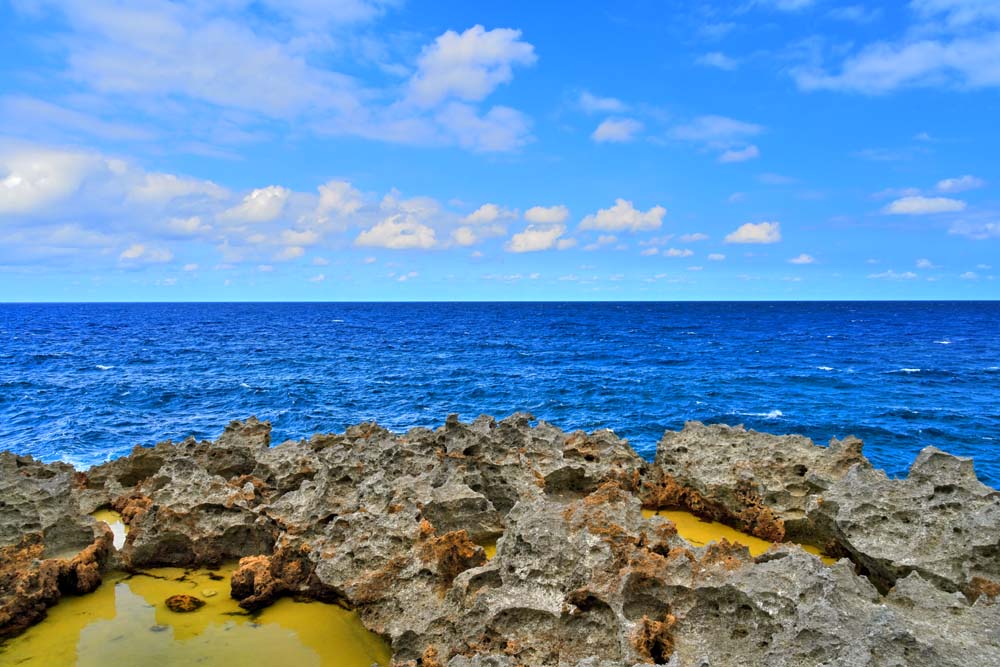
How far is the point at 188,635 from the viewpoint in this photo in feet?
23.4

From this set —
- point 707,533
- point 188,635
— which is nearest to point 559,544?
point 188,635

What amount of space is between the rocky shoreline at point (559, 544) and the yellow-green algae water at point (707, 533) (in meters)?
0.15

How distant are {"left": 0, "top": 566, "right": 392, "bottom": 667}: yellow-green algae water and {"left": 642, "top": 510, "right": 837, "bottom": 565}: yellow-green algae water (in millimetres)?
5260

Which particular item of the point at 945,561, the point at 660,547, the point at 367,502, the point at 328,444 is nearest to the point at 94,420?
the point at 328,444

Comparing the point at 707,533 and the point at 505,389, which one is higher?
the point at 707,533

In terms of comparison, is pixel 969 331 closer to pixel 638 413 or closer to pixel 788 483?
pixel 638 413

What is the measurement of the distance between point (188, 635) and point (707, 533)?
7.63 meters

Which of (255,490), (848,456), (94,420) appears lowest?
(94,420)

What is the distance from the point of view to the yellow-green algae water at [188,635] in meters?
6.70

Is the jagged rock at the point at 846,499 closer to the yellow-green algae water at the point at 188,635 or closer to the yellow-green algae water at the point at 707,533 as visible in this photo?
the yellow-green algae water at the point at 707,533

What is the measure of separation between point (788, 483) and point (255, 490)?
8939 mm

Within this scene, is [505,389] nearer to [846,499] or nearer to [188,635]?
[846,499]

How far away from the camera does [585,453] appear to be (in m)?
11.9

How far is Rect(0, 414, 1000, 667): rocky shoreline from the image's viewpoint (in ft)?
18.2
